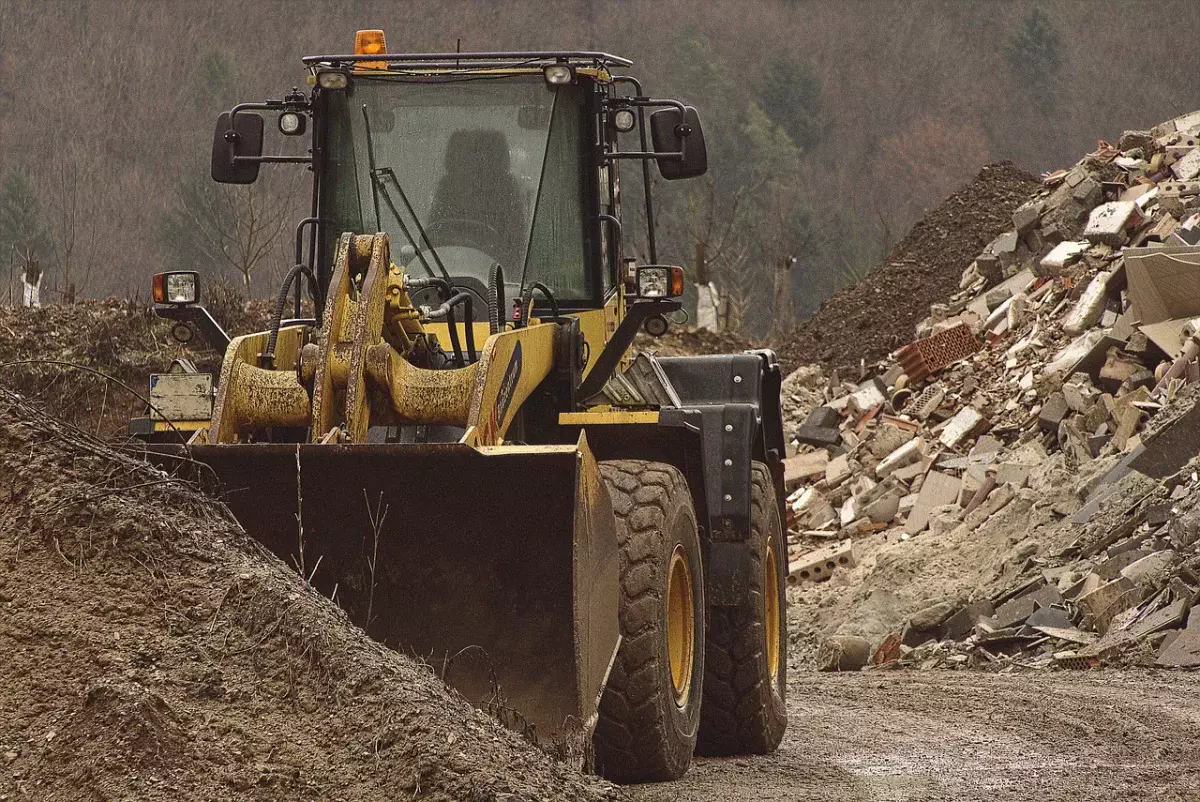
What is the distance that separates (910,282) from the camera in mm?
22797

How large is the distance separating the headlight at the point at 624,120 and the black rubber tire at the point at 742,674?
168 centimetres

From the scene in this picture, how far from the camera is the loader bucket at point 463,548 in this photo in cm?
568

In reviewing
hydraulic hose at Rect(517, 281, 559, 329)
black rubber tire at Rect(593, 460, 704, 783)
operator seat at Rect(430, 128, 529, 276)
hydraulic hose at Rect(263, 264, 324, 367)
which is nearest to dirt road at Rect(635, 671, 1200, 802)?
black rubber tire at Rect(593, 460, 704, 783)

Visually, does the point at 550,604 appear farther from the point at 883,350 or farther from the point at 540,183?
the point at 883,350

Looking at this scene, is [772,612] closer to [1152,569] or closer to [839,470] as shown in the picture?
[1152,569]

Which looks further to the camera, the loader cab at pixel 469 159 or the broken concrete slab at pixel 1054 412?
the broken concrete slab at pixel 1054 412

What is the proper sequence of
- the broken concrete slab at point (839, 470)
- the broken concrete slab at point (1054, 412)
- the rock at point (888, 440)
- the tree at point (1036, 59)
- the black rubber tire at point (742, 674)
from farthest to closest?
the tree at point (1036, 59)
the broken concrete slab at point (839, 470)
the rock at point (888, 440)
the broken concrete slab at point (1054, 412)
the black rubber tire at point (742, 674)

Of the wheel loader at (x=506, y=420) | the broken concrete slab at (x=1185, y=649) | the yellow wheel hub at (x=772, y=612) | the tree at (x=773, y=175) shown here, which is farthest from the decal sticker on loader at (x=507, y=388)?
the tree at (x=773, y=175)

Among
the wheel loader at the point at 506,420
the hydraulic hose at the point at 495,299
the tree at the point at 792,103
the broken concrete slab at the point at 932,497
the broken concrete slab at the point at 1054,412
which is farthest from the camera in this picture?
the tree at the point at 792,103

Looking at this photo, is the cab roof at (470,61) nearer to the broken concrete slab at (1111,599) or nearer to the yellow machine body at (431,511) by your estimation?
the yellow machine body at (431,511)

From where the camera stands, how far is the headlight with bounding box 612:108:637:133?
24.4 feet

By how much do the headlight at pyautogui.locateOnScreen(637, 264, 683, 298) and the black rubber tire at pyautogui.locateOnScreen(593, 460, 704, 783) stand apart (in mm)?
981

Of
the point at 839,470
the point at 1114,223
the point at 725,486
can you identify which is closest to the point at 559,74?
the point at 725,486

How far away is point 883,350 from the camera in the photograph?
21078 mm
